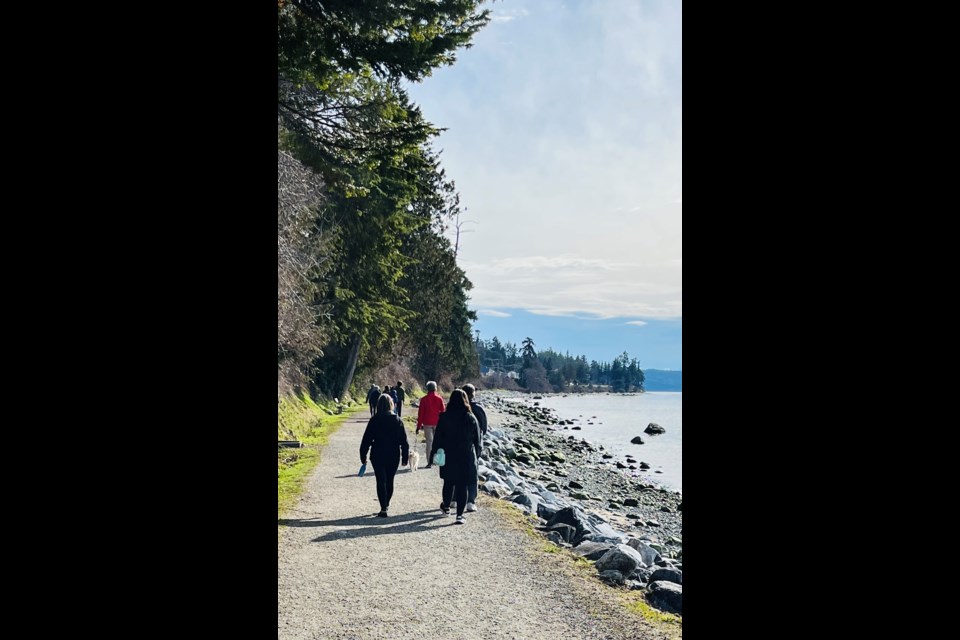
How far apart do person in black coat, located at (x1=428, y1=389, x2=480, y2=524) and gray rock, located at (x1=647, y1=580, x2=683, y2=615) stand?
370cm

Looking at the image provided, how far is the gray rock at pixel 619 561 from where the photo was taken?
7.76 meters

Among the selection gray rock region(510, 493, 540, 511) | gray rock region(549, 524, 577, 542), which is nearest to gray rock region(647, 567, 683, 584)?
gray rock region(549, 524, 577, 542)

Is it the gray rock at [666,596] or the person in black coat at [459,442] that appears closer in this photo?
the gray rock at [666,596]

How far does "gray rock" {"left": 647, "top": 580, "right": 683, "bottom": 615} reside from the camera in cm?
672

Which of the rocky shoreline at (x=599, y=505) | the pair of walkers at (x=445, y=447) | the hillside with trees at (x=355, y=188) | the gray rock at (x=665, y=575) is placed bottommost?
the rocky shoreline at (x=599, y=505)

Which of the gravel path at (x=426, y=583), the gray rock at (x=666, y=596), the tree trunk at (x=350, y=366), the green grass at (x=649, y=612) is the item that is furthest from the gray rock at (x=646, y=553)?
the tree trunk at (x=350, y=366)

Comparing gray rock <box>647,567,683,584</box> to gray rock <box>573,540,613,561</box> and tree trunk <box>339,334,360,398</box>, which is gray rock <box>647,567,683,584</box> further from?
tree trunk <box>339,334,360,398</box>

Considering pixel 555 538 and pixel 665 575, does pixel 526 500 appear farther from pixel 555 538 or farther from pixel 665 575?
pixel 665 575

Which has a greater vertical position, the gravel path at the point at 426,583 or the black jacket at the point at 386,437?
the black jacket at the point at 386,437

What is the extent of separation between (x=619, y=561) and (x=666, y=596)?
0.99m

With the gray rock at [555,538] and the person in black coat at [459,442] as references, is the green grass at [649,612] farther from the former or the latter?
the person in black coat at [459,442]
